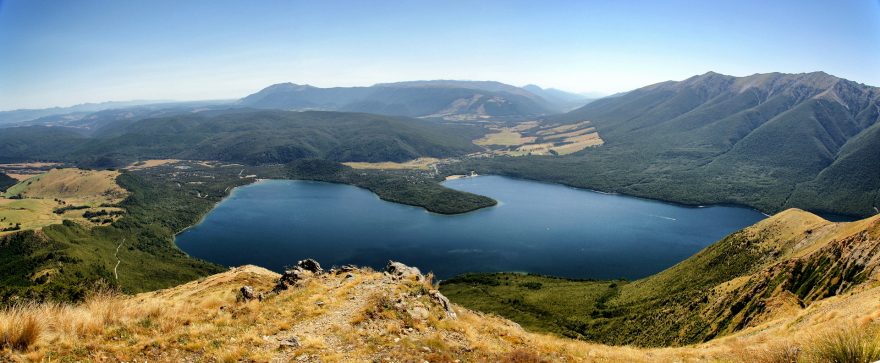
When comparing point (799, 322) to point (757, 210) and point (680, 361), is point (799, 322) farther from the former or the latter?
point (757, 210)

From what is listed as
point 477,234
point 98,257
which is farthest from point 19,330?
point 477,234

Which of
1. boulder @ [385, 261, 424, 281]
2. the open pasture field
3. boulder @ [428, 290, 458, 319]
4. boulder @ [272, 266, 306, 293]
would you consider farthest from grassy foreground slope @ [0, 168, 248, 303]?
boulder @ [428, 290, 458, 319]

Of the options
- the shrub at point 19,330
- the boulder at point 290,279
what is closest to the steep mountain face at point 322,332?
the shrub at point 19,330

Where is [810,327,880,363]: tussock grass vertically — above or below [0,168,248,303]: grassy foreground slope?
above

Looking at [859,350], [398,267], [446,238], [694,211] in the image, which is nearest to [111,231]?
[446,238]

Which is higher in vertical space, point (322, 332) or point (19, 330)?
point (19, 330)

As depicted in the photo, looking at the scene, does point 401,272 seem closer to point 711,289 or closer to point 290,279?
point 290,279

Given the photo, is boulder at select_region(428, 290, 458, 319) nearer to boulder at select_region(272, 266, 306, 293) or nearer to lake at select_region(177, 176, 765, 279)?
boulder at select_region(272, 266, 306, 293)
